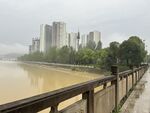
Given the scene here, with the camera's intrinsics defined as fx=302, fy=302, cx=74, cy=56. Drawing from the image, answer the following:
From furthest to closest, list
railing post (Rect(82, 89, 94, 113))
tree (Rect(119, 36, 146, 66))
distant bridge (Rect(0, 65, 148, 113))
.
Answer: tree (Rect(119, 36, 146, 66)), railing post (Rect(82, 89, 94, 113)), distant bridge (Rect(0, 65, 148, 113))

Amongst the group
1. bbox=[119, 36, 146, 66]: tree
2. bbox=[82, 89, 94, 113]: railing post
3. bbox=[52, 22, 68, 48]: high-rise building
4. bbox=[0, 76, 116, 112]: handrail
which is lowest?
bbox=[82, 89, 94, 113]: railing post

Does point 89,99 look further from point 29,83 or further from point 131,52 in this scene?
point 131,52

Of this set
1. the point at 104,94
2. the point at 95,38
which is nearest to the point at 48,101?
the point at 104,94

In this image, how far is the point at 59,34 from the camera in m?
180

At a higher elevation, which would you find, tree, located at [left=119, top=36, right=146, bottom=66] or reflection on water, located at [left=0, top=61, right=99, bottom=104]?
tree, located at [left=119, top=36, right=146, bottom=66]

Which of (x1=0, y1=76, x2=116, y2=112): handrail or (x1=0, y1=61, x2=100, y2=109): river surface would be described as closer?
(x1=0, y1=76, x2=116, y2=112): handrail

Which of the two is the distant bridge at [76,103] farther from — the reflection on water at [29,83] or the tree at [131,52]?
the tree at [131,52]

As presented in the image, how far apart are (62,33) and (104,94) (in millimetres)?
172639

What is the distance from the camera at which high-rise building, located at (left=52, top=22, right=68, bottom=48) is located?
176 meters

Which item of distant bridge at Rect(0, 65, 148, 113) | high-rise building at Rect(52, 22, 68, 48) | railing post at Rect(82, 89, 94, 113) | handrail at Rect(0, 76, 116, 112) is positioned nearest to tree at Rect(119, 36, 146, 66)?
distant bridge at Rect(0, 65, 148, 113)

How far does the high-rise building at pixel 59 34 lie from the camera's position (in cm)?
17562

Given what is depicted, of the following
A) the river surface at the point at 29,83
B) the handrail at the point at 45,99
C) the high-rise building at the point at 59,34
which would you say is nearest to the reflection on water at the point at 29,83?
the river surface at the point at 29,83

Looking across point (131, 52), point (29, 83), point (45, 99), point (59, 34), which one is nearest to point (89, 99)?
point (45, 99)

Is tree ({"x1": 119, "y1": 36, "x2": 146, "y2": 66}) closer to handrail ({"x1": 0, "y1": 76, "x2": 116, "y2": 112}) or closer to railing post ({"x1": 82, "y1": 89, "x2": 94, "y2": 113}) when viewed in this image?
railing post ({"x1": 82, "y1": 89, "x2": 94, "y2": 113})
